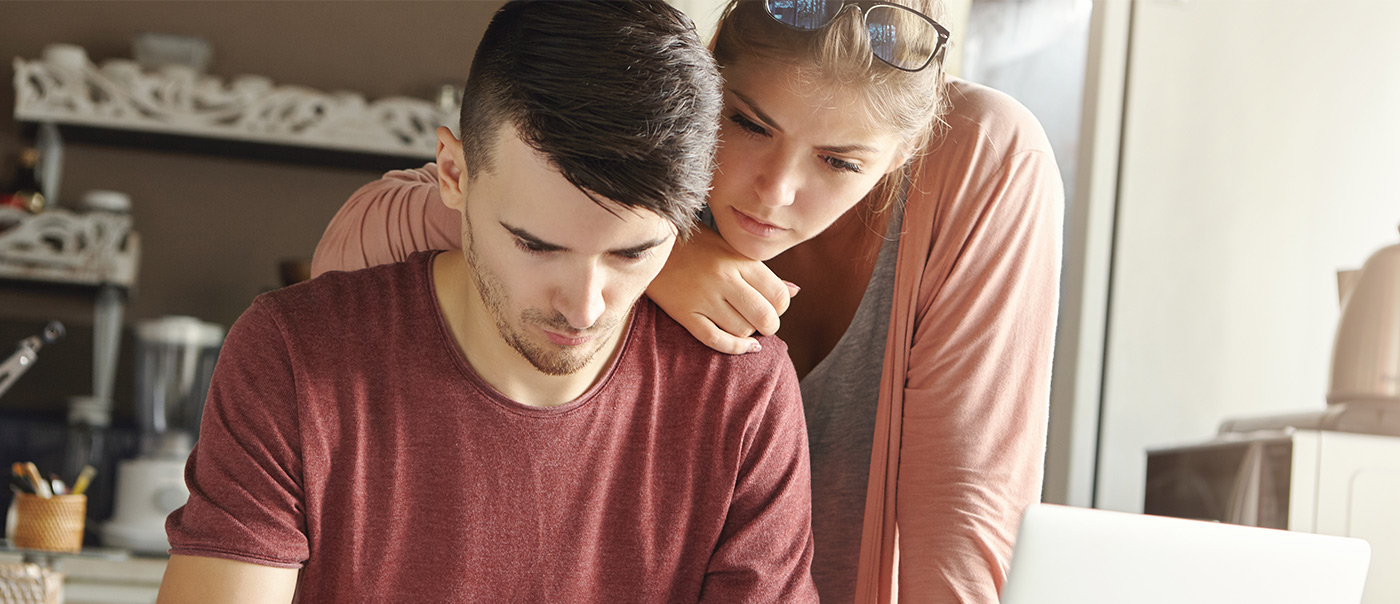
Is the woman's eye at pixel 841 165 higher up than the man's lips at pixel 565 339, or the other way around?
the woman's eye at pixel 841 165

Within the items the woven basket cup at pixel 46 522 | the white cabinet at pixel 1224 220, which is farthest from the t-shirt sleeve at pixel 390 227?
the white cabinet at pixel 1224 220

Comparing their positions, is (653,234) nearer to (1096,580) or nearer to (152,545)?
(1096,580)

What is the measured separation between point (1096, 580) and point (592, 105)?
1.53 ft

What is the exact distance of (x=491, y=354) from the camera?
96 centimetres

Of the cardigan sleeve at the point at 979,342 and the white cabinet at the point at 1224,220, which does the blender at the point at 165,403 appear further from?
the white cabinet at the point at 1224,220

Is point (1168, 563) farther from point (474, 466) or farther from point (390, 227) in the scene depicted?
point (390, 227)

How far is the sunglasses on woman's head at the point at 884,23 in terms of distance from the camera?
3.00 ft

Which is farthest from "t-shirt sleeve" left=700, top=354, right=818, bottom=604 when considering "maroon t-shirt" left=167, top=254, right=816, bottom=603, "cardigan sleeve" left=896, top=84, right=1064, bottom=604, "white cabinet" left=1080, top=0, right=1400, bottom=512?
"white cabinet" left=1080, top=0, right=1400, bottom=512

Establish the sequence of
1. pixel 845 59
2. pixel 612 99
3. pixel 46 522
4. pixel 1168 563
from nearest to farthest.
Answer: pixel 1168 563, pixel 612 99, pixel 845 59, pixel 46 522

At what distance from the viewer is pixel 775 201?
93 cm

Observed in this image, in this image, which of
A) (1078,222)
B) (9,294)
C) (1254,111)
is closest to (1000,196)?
(1078,222)

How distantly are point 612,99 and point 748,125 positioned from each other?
0.57 feet

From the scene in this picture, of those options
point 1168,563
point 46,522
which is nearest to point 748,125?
point 1168,563

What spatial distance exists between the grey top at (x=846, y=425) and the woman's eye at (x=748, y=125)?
8.7 inches
